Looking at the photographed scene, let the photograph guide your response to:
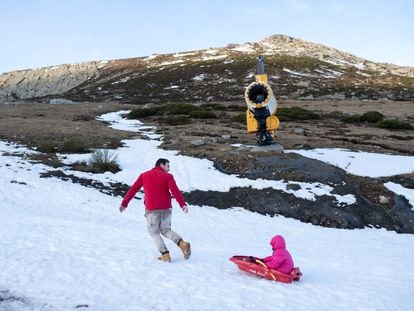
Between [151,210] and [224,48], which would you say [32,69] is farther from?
[151,210]

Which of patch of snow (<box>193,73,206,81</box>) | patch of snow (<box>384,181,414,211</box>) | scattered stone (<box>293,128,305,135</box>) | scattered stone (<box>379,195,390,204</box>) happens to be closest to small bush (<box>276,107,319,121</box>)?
scattered stone (<box>293,128,305,135</box>)

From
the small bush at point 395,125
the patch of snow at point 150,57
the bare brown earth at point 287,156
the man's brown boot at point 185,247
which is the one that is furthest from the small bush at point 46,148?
the patch of snow at point 150,57

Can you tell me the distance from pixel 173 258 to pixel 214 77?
78135 millimetres

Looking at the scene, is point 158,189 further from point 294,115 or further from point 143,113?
point 143,113

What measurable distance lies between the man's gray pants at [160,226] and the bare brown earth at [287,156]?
689cm

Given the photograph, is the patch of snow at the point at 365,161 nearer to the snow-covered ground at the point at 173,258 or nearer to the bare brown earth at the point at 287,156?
the bare brown earth at the point at 287,156

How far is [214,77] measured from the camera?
85062mm

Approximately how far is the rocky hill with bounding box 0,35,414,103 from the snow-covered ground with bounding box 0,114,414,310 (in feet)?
164

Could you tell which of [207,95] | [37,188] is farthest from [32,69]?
[37,188]

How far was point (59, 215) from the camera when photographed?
12.6m

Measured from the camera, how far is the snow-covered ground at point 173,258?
6.52m

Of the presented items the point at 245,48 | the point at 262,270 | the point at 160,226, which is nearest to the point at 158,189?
the point at 160,226

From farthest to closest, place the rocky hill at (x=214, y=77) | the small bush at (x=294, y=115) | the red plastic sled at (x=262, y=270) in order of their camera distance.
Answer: the rocky hill at (x=214, y=77), the small bush at (x=294, y=115), the red plastic sled at (x=262, y=270)

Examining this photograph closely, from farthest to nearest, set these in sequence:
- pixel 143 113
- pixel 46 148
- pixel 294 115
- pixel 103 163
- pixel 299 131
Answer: pixel 143 113, pixel 294 115, pixel 299 131, pixel 46 148, pixel 103 163
